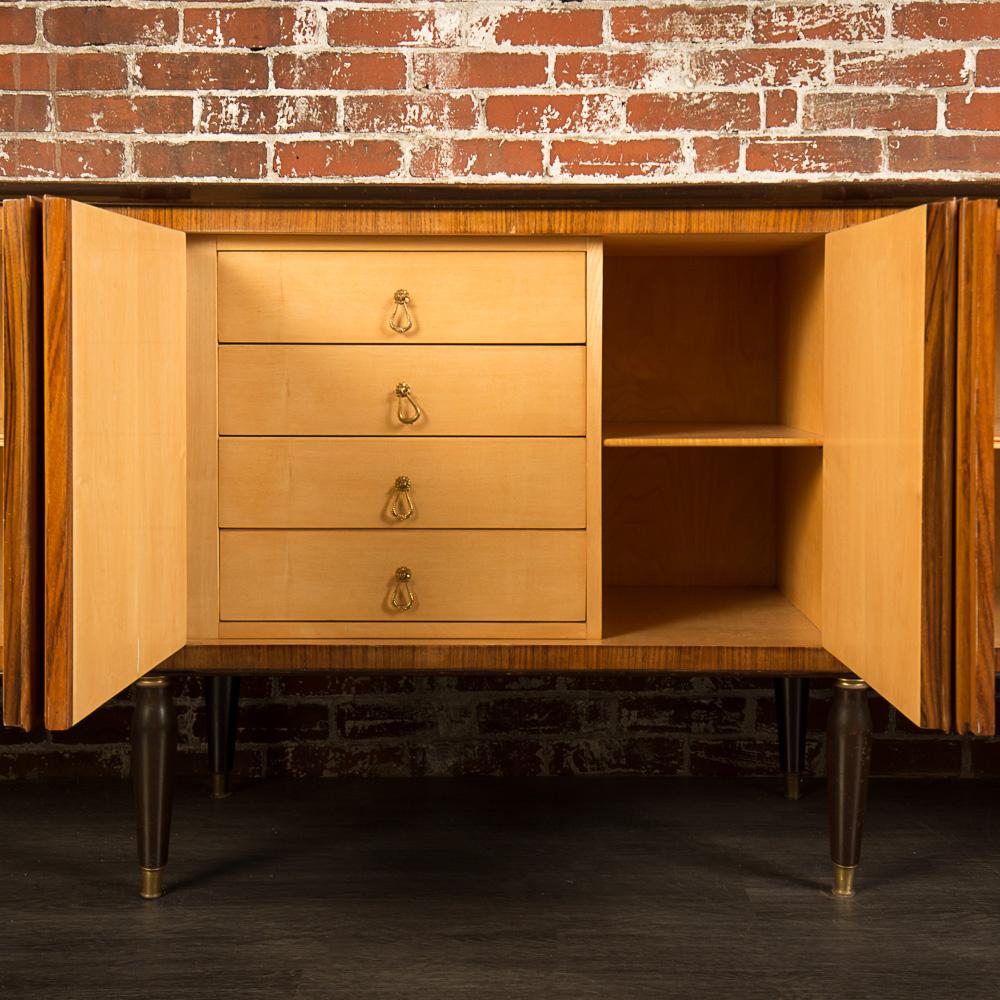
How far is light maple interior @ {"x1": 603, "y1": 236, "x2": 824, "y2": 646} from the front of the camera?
1901 millimetres

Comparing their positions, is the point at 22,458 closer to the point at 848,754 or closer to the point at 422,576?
the point at 422,576

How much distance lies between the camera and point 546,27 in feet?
6.58

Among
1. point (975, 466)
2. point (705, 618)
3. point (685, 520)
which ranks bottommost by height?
point (705, 618)

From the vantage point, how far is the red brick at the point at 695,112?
201cm

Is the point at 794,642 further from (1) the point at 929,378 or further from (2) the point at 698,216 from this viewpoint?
(2) the point at 698,216

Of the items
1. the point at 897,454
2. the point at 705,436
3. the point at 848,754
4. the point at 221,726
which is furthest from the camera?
the point at 221,726

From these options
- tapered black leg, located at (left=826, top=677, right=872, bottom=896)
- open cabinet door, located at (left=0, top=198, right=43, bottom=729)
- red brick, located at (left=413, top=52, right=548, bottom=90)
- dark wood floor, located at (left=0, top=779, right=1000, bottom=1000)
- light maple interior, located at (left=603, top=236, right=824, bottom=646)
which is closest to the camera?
open cabinet door, located at (left=0, top=198, right=43, bottom=729)

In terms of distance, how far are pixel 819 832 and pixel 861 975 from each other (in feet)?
1.53

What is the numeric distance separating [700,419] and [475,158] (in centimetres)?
59

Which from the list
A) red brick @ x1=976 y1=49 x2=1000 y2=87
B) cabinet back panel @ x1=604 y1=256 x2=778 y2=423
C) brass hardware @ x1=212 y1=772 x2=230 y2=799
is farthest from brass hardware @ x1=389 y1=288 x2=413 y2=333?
red brick @ x1=976 y1=49 x2=1000 y2=87

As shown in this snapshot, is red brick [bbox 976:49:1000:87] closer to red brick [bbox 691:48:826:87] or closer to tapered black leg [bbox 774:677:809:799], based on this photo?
red brick [bbox 691:48:826:87]

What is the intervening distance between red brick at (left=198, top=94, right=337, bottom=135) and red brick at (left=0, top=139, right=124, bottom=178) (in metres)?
0.16

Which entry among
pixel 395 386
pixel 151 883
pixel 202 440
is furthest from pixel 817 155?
pixel 151 883

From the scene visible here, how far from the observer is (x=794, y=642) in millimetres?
1555
